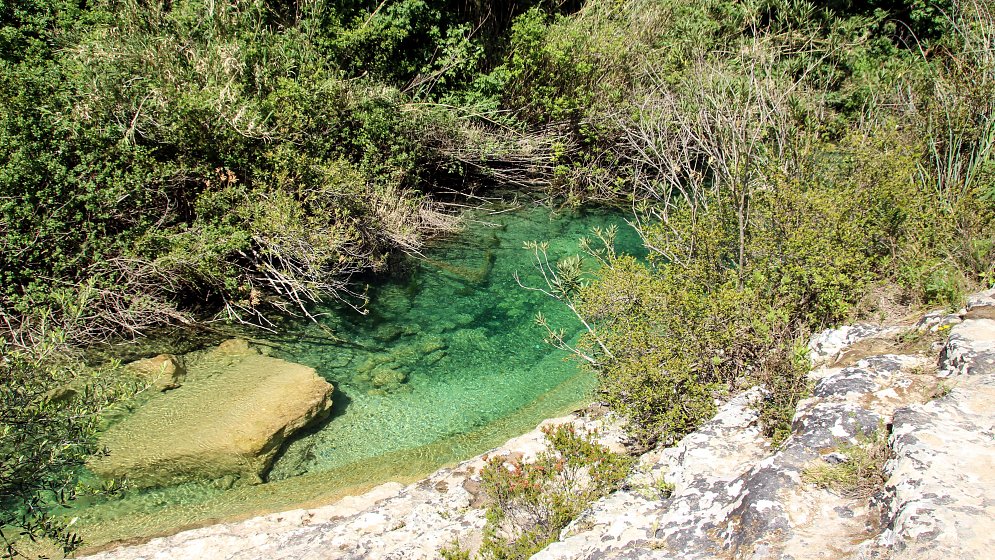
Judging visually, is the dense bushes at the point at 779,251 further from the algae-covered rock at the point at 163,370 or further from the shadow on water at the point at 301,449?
the algae-covered rock at the point at 163,370

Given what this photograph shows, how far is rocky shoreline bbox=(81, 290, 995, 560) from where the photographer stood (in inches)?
119

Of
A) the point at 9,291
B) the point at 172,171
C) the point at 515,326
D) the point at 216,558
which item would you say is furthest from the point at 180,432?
the point at 515,326

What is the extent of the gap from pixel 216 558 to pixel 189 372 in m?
3.09

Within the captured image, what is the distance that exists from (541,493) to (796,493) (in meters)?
2.03

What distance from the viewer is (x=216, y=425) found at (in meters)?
6.75

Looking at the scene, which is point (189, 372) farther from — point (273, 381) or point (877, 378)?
point (877, 378)

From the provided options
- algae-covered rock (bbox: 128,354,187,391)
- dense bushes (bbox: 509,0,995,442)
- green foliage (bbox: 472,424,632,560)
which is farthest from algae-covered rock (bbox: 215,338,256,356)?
green foliage (bbox: 472,424,632,560)

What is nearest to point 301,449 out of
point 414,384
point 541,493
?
point 414,384

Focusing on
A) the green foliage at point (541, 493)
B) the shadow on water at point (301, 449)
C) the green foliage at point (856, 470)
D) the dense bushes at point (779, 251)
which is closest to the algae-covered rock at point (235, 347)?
the shadow on water at point (301, 449)

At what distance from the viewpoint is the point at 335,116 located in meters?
10.5

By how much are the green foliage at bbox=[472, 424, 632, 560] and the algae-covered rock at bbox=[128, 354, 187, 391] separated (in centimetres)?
406

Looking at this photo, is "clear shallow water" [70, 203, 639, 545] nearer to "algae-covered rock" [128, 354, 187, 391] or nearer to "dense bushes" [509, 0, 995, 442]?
"algae-covered rock" [128, 354, 187, 391]

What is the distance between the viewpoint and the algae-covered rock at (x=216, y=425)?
641 centimetres

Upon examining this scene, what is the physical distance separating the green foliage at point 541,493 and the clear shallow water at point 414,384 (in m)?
1.78
